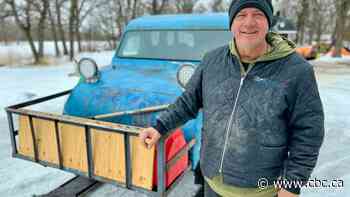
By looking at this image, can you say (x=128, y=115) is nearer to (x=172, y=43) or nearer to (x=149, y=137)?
(x=149, y=137)

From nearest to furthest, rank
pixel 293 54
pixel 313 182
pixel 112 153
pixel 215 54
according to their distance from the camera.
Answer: pixel 293 54
pixel 215 54
pixel 112 153
pixel 313 182

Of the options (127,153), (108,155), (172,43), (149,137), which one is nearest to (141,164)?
(127,153)

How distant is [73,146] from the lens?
241 centimetres

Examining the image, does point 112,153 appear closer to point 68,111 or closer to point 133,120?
point 133,120

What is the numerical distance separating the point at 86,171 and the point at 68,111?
993mm

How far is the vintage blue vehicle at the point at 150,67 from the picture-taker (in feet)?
9.20

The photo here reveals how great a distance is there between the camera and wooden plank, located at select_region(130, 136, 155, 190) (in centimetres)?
211

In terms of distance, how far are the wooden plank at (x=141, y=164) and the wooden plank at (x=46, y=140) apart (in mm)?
766

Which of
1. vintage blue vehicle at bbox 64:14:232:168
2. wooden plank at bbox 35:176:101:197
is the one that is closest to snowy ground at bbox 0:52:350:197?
wooden plank at bbox 35:176:101:197

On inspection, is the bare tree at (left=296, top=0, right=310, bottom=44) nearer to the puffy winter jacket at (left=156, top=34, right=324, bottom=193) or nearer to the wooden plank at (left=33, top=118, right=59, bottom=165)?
the wooden plank at (left=33, top=118, right=59, bottom=165)

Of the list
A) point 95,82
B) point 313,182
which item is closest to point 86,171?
point 95,82

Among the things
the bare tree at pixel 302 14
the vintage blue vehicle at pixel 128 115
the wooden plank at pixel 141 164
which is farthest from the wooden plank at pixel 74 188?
the bare tree at pixel 302 14

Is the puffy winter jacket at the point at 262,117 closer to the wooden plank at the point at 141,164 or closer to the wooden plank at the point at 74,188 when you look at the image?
the wooden plank at the point at 141,164

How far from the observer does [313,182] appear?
3.35 meters
